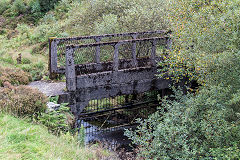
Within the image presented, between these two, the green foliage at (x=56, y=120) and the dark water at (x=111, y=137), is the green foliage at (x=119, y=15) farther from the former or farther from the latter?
the green foliage at (x=56, y=120)

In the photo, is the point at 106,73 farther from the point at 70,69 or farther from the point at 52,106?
the point at 52,106

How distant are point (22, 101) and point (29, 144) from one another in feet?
7.10

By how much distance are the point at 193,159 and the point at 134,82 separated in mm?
5203

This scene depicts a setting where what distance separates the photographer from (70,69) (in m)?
8.68

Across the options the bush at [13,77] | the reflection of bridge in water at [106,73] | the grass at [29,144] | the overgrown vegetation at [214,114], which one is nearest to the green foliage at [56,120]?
the grass at [29,144]

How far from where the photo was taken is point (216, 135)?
19.1 ft

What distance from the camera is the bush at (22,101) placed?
22.3 feet

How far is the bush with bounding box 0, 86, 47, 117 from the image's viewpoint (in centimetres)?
680

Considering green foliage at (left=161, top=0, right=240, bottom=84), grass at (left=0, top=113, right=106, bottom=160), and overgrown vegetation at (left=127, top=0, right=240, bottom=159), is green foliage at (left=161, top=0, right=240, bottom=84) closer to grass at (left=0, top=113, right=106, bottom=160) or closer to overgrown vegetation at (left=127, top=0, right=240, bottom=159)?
overgrown vegetation at (left=127, top=0, right=240, bottom=159)

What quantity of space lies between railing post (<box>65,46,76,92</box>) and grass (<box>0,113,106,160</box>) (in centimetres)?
258

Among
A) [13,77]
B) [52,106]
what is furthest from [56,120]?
[13,77]

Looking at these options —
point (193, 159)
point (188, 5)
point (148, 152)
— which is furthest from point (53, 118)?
point (188, 5)

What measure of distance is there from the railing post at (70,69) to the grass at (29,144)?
2.58 meters

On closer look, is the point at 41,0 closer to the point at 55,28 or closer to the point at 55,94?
the point at 55,28
